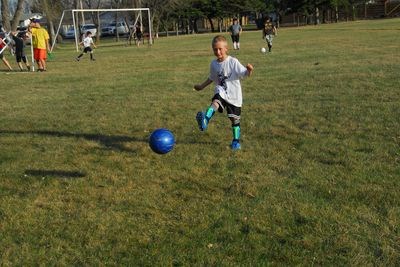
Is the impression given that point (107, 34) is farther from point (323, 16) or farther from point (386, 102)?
point (386, 102)

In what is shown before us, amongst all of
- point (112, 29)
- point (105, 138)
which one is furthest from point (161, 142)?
point (112, 29)

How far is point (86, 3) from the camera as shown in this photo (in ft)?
194

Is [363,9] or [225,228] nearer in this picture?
[225,228]

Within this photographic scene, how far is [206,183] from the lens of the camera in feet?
17.5

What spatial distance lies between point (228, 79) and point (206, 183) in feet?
6.36

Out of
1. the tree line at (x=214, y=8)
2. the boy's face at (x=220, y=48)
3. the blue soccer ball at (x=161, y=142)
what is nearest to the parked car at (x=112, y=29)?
Answer: the tree line at (x=214, y=8)

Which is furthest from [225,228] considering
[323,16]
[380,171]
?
[323,16]

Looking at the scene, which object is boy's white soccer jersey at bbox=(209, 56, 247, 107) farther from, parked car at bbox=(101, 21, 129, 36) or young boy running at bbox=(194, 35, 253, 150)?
parked car at bbox=(101, 21, 129, 36)

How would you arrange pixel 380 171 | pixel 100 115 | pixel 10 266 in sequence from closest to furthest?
1. pixel 10 266
2. pixel 380 171
3. pixel 100 115

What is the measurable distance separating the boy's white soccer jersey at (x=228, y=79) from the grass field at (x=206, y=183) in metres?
0.68

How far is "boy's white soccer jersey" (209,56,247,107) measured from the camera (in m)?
6.65

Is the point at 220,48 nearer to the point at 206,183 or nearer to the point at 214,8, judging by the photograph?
Answer: the point at 206,183

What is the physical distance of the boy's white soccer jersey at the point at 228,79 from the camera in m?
6.65

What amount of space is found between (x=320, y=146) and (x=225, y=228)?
9.08 ft
